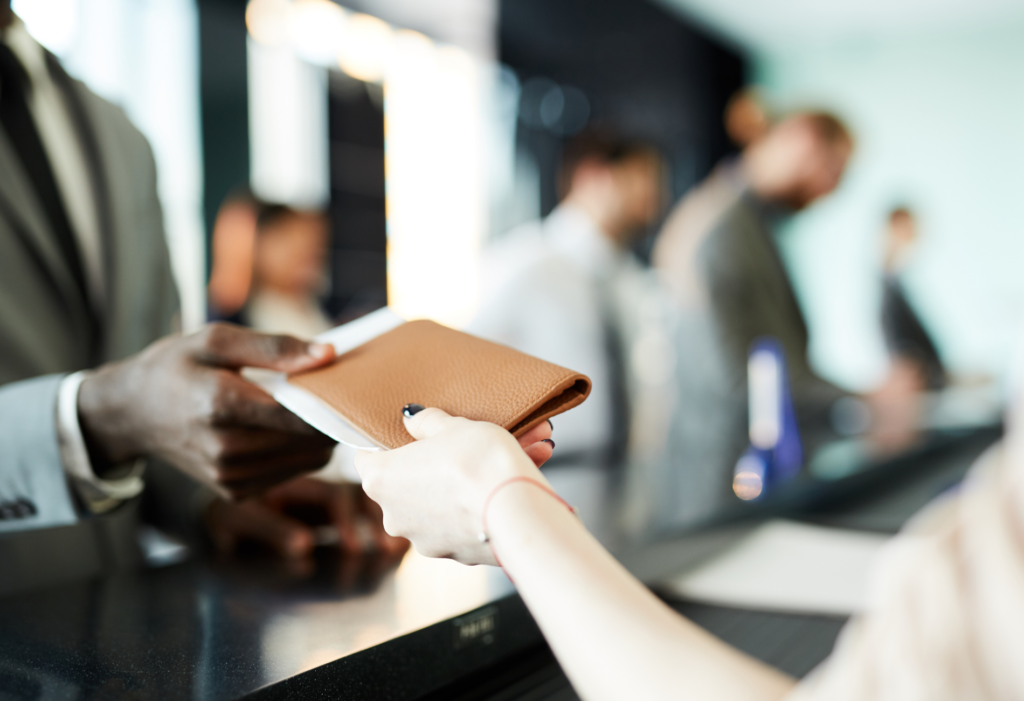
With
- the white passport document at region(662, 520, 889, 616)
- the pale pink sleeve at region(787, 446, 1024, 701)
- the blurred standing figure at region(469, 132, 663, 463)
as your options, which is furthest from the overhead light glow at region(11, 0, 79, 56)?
the pale pink sleeve at region(787, 446, 1024, 701)

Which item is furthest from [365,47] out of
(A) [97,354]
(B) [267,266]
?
(A) [97,354]

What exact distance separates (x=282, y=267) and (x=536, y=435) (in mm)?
2260

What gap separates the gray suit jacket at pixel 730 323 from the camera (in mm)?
1867

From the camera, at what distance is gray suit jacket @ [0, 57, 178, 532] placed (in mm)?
586

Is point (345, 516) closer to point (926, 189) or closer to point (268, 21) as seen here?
point (268, 21)

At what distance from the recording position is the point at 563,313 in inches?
85.7

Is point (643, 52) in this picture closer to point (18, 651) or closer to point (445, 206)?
point (445, 206)

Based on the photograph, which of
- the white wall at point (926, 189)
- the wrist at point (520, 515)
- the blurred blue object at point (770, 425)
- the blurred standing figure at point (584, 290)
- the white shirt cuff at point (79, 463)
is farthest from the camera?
the white wall at point (926, 189)

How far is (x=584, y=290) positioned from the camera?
7.30ft

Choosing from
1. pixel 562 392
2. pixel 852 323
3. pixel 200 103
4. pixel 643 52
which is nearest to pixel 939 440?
pixel 562 392

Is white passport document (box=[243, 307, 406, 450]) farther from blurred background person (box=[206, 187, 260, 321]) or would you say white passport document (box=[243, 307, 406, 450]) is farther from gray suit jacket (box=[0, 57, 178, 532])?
blurred background person (box=[206, 187, 260, 321])

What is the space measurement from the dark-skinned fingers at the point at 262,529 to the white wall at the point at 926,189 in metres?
5.97

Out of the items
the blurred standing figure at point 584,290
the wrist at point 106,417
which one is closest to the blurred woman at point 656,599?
the wrist at point 106,417

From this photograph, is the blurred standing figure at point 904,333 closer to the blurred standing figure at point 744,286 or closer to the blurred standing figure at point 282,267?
the blurred standing figure at point 744,286
